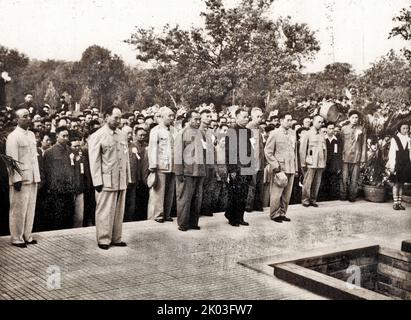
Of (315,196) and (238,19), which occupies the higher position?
(238,19)

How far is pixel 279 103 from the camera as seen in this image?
9273 millimetres

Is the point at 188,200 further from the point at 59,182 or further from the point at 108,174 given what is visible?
the point at 59,182

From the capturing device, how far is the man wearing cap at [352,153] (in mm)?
9406

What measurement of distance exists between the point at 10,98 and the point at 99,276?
8.89 ft

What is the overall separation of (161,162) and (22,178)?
213 cm

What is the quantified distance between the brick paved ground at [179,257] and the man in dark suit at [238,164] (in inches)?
9.4

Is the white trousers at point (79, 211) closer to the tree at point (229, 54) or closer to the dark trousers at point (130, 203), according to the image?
the dark trousers at point (130, 203)

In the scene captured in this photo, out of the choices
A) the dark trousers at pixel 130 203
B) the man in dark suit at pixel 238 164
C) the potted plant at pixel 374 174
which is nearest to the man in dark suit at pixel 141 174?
the dark trousers at pixel 130 203

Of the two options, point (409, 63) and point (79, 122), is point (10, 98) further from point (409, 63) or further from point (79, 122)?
point (409, 63)

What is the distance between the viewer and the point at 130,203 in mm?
7242

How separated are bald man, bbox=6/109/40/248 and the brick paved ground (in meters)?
0.25
